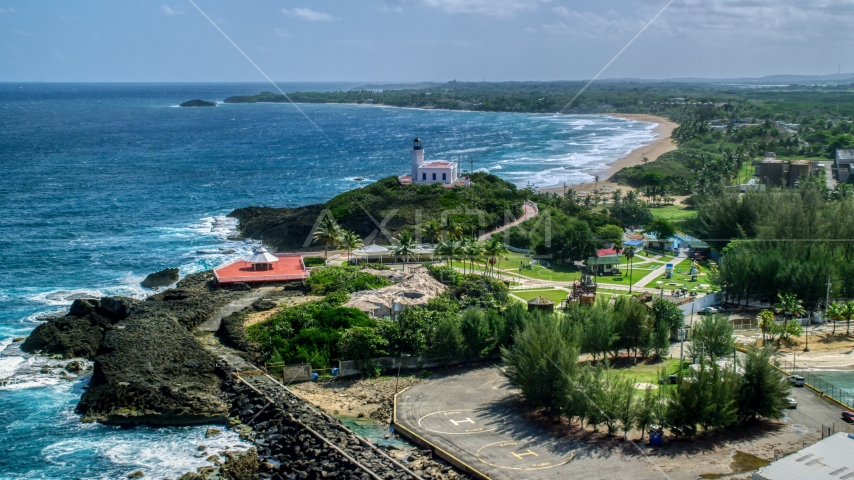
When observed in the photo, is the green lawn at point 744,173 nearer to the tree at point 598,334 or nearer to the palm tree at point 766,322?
the palm tree at point 766,322

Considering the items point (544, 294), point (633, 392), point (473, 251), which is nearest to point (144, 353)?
point (473, 251)

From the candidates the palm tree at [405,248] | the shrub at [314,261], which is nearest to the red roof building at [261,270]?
the shrub at [314,261]

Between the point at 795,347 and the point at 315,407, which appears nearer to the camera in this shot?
the point at 315,407

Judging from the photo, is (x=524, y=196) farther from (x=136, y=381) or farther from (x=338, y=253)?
(x=136, y=381)

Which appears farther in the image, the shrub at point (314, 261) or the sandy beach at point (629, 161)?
the sandy beach at point (629, 161)

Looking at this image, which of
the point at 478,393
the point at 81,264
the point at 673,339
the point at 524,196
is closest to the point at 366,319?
the point at 478,393

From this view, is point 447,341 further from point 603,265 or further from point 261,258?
point 261,258
